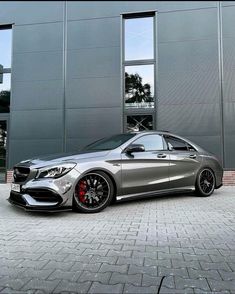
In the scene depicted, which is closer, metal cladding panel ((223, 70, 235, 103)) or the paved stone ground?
the paved stone ground

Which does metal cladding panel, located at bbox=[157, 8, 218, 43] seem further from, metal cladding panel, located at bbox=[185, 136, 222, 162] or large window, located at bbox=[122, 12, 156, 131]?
metal cladding panel, located at bbox=[185, 136, 222, 162]

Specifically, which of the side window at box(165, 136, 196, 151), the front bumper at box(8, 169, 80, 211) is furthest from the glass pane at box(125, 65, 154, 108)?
the front bumper at box(8, 169, 80, 211)

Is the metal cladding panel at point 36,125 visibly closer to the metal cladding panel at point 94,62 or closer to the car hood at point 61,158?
the metal cladding panel at point 94,62

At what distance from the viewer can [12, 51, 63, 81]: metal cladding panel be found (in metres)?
10.7

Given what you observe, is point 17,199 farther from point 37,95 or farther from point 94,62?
point 94,62

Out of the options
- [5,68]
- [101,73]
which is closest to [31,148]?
[5,68]

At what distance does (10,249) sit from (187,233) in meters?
2.24

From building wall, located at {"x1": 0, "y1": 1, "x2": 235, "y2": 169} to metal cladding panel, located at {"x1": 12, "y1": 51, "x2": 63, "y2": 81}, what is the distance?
3cm

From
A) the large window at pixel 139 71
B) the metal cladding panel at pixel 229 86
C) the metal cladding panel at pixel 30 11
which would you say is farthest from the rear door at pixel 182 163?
the metal cladding panel at pixel 30 11

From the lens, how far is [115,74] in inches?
408

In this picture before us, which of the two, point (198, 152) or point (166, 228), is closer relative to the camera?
point (166, 228)

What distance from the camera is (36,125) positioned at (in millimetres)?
10562

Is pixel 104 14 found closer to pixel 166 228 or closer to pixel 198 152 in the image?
pixel 198 152

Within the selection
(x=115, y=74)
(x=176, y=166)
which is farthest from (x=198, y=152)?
(x=115, y=74)
